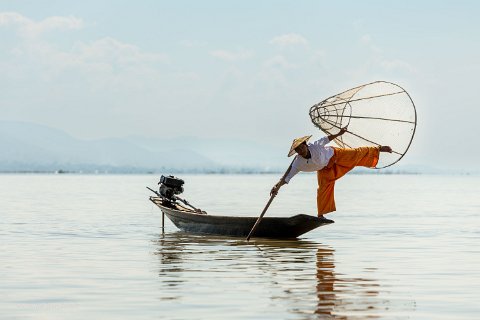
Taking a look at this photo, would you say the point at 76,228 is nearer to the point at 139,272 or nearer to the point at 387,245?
the point at 387,245

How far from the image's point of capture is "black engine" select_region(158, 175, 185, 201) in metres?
25.7

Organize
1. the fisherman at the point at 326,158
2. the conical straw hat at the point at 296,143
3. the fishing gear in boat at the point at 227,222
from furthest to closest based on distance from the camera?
the fishing gear in boat at the point at 227,222 < the fisherman at the point at 326,158 < the conical straw hat at the point at 296,143

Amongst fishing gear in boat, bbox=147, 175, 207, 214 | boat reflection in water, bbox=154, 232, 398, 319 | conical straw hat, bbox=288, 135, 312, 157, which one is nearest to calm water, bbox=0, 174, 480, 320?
boat reflection in water, bbox=154, 232, 398, 319

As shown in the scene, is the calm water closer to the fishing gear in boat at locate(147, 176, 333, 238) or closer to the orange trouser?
the fishing gear in boat at locate(147, 176, 333, 238)

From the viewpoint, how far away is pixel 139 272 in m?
15.7

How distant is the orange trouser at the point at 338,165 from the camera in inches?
794

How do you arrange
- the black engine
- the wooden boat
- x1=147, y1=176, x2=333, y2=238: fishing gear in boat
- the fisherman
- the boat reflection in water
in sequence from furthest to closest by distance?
the black engine < x1=147, y1=176, x2=333, y2=238: fishing gear in boat < the wooden boat < the fisherman < the boat reflection in water

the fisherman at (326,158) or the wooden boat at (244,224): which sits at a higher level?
the fisherman at (326,158)

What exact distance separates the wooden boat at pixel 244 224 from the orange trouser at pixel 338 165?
1.45 ft

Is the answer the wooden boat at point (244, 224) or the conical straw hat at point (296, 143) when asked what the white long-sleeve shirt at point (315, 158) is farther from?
the wooden boat at point (244, 224)

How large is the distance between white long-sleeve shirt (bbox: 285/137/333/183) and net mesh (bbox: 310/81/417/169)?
3.08ft

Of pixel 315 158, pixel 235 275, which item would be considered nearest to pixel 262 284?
pixel 235 275

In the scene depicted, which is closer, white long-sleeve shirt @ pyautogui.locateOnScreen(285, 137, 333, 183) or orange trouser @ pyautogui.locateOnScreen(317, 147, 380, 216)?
white long-sleeve shirt @ pyautogui.locateOnScreen(285, 137, 333, 183)

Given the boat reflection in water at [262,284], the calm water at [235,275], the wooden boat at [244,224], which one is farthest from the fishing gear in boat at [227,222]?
the boat reflection in water at [262,284]
